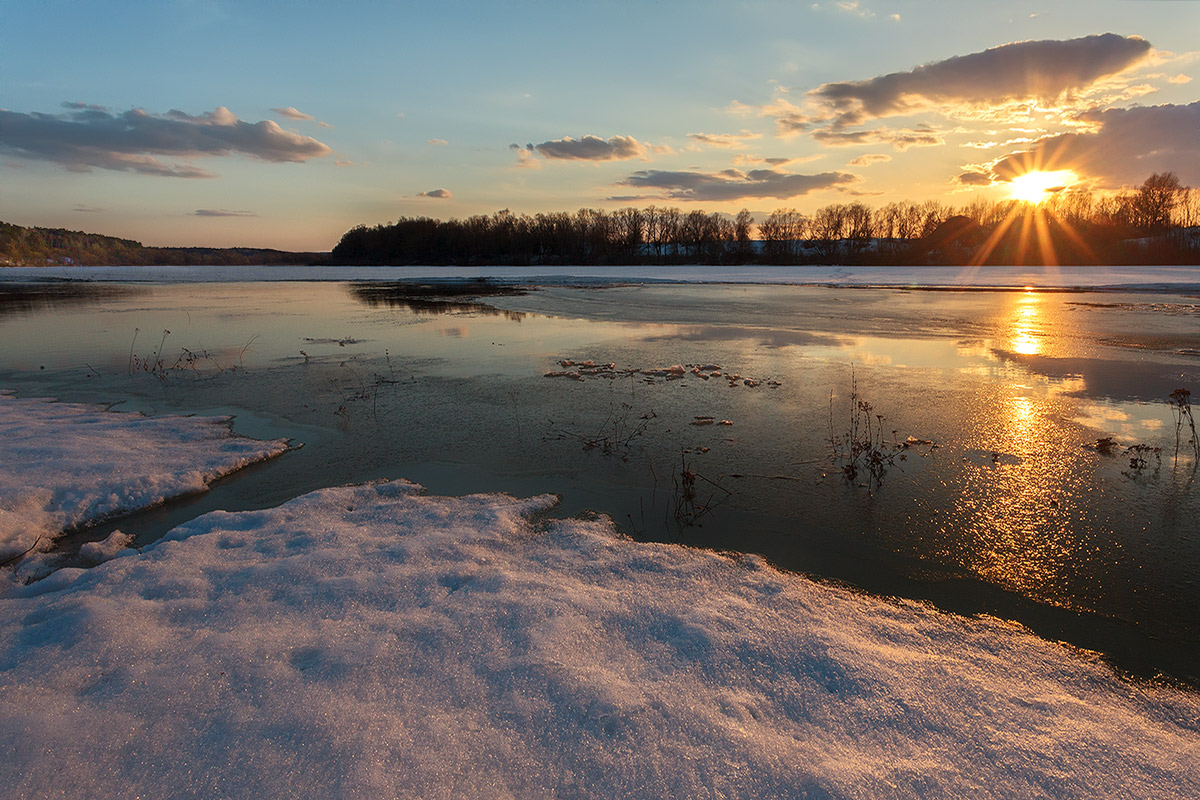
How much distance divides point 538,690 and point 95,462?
4.91 meters

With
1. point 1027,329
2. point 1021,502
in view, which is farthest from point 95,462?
point 1027,329

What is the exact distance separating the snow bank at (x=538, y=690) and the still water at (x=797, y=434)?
0.51m

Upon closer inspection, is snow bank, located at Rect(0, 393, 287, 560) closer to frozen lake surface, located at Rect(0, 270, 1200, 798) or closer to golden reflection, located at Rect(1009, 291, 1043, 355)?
frozen lake surface, located at Rect(0, 270, 1200, 798)

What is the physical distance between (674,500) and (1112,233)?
81.5 metres

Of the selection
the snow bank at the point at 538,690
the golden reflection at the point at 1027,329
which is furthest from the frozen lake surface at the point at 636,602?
the golden reflection at the point at 1027,329

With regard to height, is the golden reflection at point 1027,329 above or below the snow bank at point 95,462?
above

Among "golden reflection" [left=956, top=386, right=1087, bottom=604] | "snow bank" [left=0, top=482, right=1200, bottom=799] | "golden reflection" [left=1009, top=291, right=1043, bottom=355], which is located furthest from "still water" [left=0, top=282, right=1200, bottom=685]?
"snow bank" [left=0, top=482, right=1200, bottom=799]

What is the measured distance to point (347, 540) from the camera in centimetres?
379

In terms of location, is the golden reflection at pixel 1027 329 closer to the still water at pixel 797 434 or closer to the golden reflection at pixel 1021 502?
the still water at pixel 797 434

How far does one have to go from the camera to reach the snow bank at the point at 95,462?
415cm

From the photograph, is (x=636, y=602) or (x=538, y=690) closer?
(x=538, y=690)

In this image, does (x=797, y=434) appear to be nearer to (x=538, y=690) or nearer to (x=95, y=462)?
(x=538, y=690)

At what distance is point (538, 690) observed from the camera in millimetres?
2396

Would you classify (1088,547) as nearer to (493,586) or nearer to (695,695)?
(695,695)
